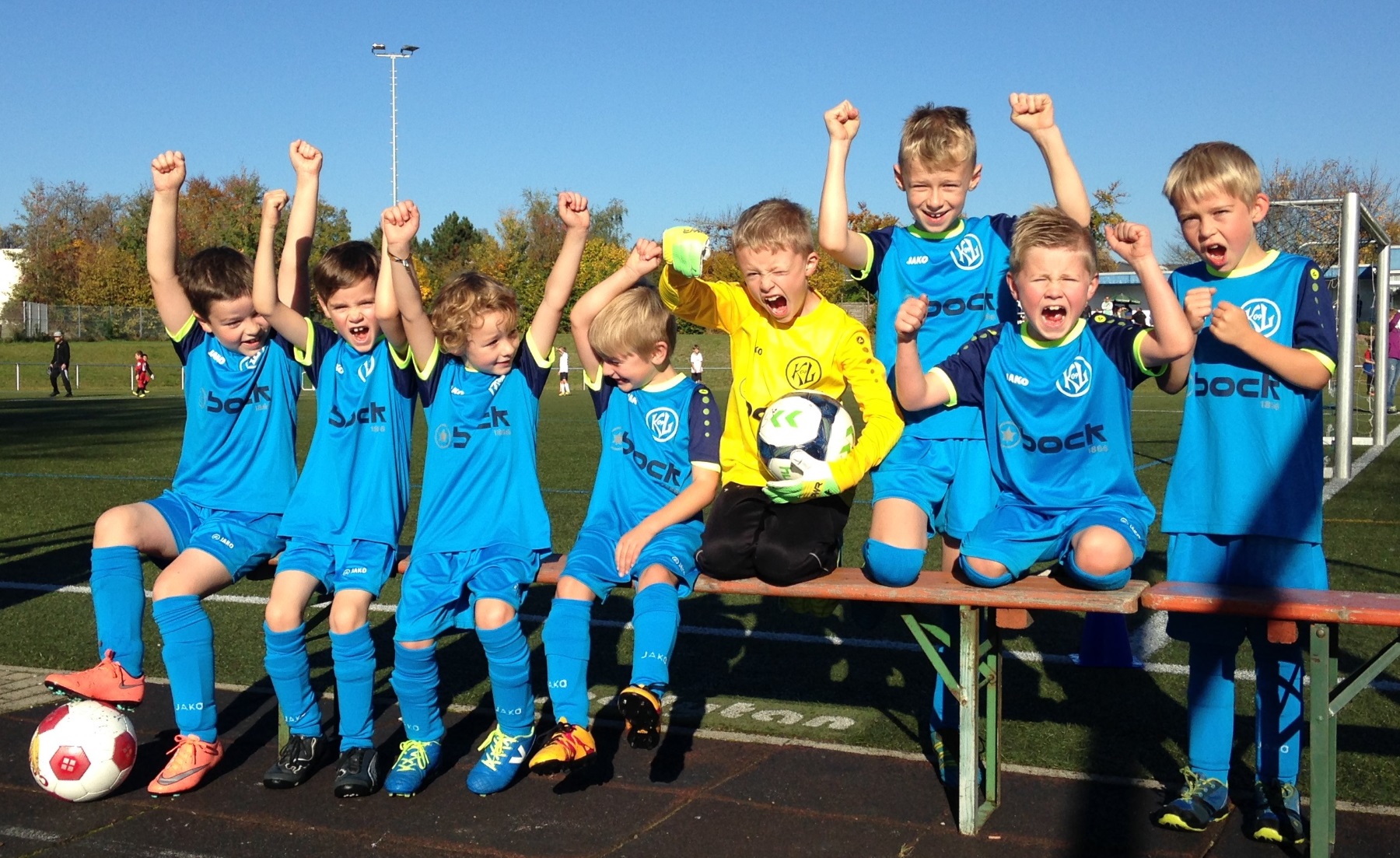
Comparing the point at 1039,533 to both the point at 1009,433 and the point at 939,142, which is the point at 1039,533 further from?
the point at 939,142

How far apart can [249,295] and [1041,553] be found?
3.15 m

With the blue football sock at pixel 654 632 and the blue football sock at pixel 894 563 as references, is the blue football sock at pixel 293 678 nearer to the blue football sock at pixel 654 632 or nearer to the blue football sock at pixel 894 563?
the blue football sock at pixel 654 632

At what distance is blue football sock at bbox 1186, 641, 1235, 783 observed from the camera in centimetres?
410

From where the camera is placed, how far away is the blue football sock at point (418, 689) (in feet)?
14.9

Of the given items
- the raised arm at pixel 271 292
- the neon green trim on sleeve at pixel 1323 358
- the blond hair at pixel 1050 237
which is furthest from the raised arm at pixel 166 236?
the neon green trim on sleeve at pixel 1323 358

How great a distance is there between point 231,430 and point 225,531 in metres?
0.43

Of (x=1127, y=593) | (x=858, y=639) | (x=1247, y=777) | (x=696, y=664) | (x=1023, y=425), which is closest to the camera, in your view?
(x=1127, y=593)

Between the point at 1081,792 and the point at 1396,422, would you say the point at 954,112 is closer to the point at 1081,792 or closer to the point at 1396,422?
the point at 1081,792

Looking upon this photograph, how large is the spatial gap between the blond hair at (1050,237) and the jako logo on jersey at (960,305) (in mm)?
409

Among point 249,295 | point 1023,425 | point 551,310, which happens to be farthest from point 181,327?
point 1023,425

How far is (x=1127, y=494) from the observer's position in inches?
165

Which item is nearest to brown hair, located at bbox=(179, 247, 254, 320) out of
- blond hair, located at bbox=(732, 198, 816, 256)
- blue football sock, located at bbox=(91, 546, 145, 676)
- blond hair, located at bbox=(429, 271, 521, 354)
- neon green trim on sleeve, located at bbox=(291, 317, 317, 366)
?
neon green trim on sleeve, located at bbox=(291, 317, 317, 366)

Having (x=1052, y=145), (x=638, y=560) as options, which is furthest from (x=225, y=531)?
(x=1052, y=145)

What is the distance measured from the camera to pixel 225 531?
4973mm
